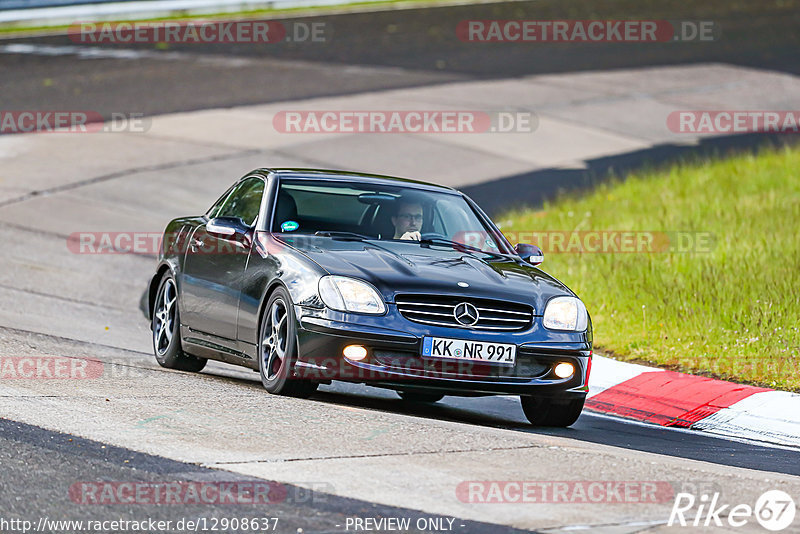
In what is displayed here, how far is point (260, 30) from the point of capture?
3109 centimetres

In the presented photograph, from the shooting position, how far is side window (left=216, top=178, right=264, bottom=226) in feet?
31.5

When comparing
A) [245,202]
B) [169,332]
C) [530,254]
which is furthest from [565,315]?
[169,332]

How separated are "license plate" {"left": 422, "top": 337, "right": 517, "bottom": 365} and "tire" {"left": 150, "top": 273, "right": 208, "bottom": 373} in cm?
276

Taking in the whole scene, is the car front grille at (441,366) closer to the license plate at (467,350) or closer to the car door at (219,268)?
the license plate at (467,350)

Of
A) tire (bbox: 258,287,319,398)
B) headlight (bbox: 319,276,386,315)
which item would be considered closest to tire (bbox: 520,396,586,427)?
headlight (bbox: 319,276,386,315)

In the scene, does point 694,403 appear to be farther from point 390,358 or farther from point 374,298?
point 374,298

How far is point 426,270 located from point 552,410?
1293 millimetres

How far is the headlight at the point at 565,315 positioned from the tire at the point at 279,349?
1.50m

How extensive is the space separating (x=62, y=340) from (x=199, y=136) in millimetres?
11236

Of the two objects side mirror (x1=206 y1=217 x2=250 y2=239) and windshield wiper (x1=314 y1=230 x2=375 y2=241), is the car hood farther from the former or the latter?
side mirror (x1=206 y1=217 x2=250 y2=239)

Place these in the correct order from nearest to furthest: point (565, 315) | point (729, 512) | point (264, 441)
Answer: point (729, 512)
point (264, 441)
point (565, 315)

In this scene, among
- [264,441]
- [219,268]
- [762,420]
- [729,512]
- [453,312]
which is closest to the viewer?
[729,512]

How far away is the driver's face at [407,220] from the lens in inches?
365

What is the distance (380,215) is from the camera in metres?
9.31
